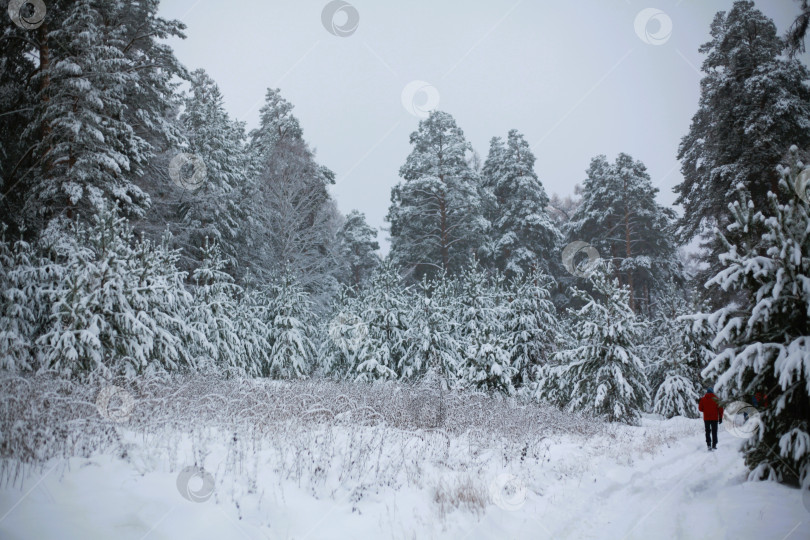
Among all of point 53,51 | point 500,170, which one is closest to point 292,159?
point 53,51

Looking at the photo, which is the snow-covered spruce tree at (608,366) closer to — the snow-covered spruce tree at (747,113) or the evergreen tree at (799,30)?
the snow-covered spruce tree at (747,113)

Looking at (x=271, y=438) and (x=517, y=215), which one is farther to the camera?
(x=517, y=215)

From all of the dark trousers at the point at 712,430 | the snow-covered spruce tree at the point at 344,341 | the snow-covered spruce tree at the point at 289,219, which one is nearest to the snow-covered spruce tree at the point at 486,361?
the snow-covered spruce tree at the point at 344,341

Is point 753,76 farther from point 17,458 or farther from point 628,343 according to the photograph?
point 17,458

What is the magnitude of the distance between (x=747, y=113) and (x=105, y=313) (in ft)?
69.8

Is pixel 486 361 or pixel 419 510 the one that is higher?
pixel 486 361

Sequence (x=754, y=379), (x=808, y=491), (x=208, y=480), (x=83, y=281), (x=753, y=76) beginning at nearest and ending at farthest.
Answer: (x=208, y=480) < (x=808, y=491) < (x=754, y=379) < (x=83, y=281) < (x=753, y=76)

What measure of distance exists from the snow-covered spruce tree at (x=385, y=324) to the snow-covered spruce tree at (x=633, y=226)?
18091 mm

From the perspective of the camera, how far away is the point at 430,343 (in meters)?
17.1

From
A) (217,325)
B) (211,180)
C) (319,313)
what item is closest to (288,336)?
(217,325)

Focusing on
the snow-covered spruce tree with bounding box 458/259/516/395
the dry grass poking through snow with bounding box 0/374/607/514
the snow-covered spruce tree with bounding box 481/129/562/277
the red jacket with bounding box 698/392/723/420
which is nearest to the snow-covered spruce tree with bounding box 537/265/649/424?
the snow-covered spruce tree with bounding box 458/259/516/395

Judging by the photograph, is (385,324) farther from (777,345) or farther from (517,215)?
(517,215)

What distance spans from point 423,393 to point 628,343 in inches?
287

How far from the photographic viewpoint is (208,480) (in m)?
5.10
